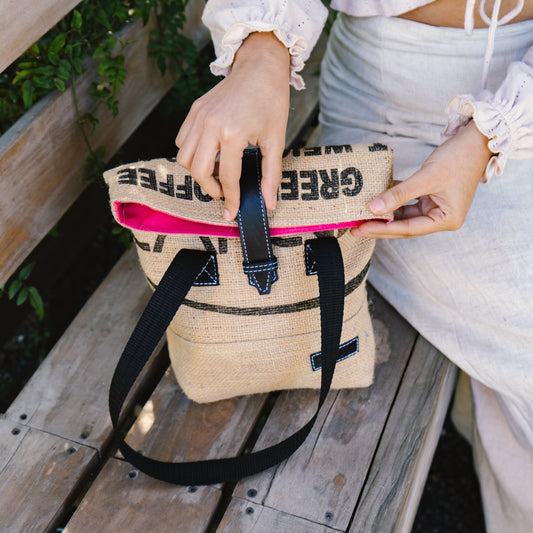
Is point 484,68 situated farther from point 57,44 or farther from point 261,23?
point 57,44

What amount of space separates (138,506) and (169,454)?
0.11m

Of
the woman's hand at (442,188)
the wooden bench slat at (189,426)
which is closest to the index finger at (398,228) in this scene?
the woman's hand at (442,188)

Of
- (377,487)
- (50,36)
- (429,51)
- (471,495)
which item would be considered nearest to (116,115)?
(50,36)

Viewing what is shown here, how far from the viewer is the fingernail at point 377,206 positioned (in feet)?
3.08

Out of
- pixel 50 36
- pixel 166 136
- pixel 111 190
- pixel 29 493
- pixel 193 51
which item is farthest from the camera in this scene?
pixel 166 136

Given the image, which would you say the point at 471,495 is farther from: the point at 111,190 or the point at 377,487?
the point at 111,190

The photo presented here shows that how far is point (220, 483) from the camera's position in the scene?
108cm

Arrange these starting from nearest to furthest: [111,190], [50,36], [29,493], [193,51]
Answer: [111,190], [29,493], [50,36], [193,51]

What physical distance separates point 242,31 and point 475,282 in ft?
2.05

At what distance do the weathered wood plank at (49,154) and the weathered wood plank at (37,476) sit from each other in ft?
1.04

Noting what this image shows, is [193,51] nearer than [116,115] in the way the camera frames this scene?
No

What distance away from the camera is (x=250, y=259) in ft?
3.13

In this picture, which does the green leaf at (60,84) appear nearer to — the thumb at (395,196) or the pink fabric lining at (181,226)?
the pink fabric lining at (181,226)

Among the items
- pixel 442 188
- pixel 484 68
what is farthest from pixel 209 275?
pixel 484 68
